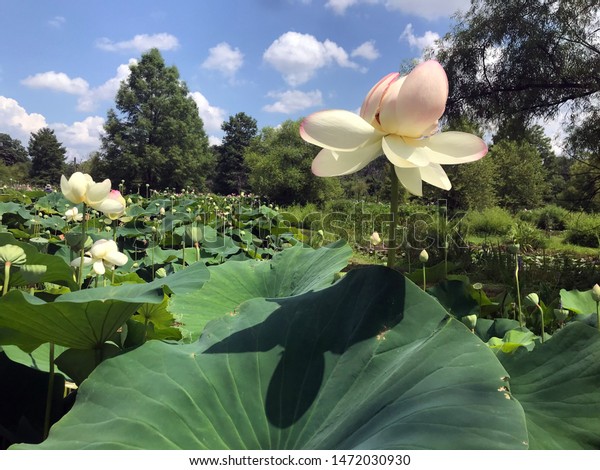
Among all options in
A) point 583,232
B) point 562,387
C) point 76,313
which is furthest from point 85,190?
point 583,232

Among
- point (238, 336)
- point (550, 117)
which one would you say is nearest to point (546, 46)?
point (550, 117)

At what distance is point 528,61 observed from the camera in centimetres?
515

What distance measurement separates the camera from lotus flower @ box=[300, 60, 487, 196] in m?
0.45

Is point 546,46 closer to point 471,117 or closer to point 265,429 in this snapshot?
point 471,117

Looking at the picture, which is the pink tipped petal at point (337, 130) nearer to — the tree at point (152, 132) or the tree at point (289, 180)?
the tree at point (289, 180)

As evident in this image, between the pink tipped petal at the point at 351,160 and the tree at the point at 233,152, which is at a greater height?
the tree at the point at 233,152

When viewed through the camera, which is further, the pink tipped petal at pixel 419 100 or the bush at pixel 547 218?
the bush at pixel 547 218

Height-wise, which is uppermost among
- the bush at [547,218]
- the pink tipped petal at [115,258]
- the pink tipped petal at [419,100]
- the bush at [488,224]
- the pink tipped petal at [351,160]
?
the bush at [547,218]

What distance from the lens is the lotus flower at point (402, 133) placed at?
45 centimetres

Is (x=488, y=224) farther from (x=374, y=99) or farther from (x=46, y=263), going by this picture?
(x=374, y=99)

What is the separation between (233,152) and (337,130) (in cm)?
3415

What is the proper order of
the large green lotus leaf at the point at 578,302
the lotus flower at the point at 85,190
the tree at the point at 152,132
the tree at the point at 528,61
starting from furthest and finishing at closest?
the tree at the point at 152,132 → the tree at the point at 528,61 → the large green lotus leaf at the point at 578,302 → the lotus flower at the point at 85,190

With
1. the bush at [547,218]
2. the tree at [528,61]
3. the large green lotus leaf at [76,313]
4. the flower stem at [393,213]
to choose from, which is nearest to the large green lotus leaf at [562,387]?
the flower stem at [393,213]

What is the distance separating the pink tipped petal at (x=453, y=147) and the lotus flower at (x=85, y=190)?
2.15ft
